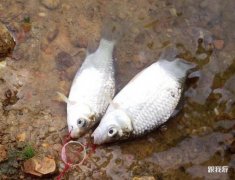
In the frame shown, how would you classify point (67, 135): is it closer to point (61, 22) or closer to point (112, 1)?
point (61, 22)

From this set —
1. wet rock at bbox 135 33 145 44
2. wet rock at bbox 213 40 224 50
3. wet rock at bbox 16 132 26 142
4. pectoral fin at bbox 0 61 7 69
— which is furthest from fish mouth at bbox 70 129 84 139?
wet rock at bbox 213 40 224 50

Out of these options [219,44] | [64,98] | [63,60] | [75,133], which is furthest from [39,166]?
[219,44]

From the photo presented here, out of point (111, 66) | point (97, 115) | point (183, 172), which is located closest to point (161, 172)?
point (183, 172)

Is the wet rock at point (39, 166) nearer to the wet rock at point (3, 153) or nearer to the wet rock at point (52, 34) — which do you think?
the wet rock at point (3, 153)

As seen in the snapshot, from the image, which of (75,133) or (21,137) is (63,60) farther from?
(21,137)

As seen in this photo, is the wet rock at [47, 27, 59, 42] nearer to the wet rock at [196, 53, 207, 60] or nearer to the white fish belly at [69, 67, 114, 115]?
the white fish belly at [69, 67, 114, 115]
